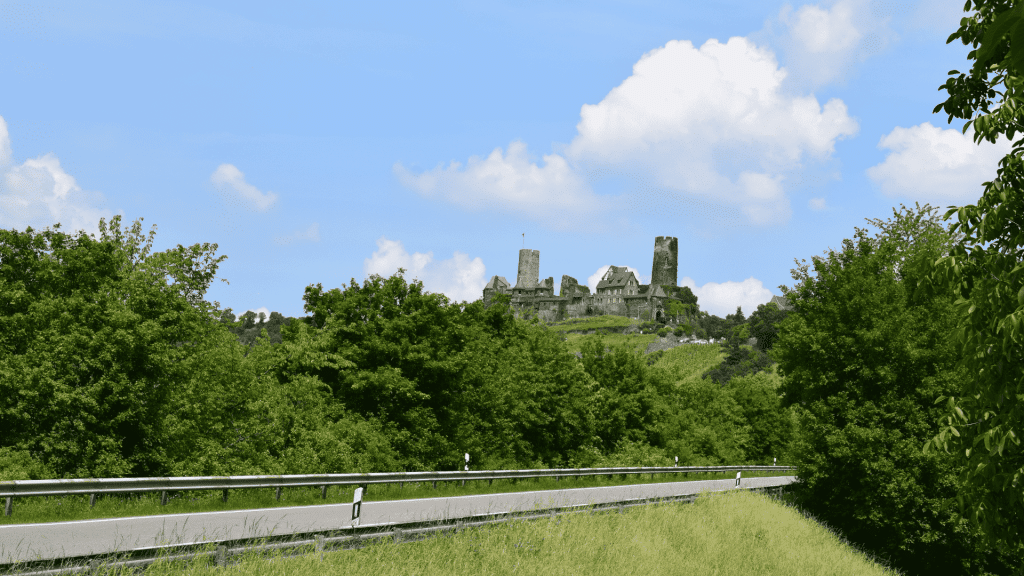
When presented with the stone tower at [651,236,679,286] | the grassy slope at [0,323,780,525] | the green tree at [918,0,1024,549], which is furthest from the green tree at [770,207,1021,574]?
the stone tower at [651,236,679,286]

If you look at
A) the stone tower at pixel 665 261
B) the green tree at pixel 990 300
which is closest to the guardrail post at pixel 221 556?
the green tree at pixel 990 300

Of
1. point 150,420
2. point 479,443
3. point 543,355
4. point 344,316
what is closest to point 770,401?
point 543,355

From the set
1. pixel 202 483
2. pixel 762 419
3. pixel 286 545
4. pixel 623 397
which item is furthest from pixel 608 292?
pixel 286 545

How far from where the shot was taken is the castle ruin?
170375mm

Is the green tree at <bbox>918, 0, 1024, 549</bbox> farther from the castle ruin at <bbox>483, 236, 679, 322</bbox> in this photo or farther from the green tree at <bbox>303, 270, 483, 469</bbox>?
the castle ruin at <bbox>483, 236, 679, 322</bbox>

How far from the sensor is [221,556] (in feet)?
36.6

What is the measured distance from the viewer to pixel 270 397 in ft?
89.0

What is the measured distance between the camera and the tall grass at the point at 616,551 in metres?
12.1

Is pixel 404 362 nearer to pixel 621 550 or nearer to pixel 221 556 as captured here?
pixel 621 550

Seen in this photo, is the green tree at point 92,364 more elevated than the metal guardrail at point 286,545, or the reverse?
the green tree at point 92,364

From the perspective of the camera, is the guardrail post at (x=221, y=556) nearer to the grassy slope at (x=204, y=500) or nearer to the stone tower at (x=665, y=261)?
the grassy slope at (x=204, y=500)

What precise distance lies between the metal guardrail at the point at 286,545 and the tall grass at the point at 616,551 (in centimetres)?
14

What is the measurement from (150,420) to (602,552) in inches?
543

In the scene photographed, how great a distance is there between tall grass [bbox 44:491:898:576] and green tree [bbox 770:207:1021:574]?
2.18m
